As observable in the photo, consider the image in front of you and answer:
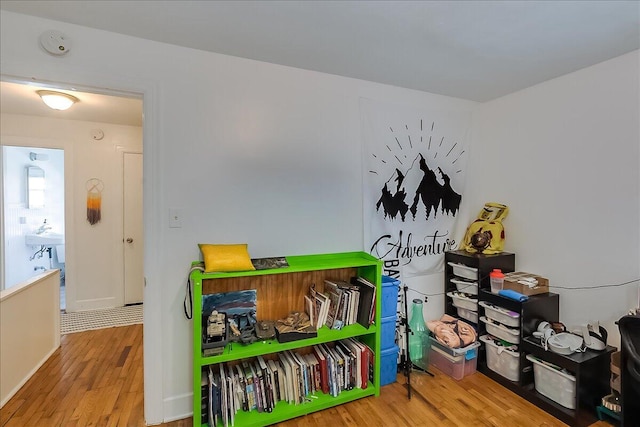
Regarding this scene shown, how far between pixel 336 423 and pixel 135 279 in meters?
3.18

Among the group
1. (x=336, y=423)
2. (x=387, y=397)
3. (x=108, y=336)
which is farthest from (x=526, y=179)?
(x=108, y=336)

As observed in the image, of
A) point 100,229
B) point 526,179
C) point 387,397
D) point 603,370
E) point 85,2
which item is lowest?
point 387,397

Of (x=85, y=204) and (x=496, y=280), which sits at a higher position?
(x=85, y=204)

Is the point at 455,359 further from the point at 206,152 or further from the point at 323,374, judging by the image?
the point at 206,152

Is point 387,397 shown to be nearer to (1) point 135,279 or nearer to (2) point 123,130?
(1) point 135,279

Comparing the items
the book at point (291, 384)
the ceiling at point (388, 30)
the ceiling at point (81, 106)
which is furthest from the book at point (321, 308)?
the ceiling at point (81, 106)

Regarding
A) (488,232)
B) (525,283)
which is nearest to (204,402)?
(525,283)

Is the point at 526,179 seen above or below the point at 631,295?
above

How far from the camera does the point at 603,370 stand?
1.83 metres

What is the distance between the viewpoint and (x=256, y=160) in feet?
6.38

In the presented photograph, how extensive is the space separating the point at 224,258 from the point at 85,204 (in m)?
2.91

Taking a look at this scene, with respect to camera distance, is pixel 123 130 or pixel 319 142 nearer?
pixel 319 142

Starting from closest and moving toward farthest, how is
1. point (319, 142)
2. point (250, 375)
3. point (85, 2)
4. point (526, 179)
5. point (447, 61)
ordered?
point (85, 2), point (250, 375), point (447, 61), point (319, 142), point (526, 179)

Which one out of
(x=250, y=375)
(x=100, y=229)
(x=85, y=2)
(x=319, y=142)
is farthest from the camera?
(x=100, y=229)
